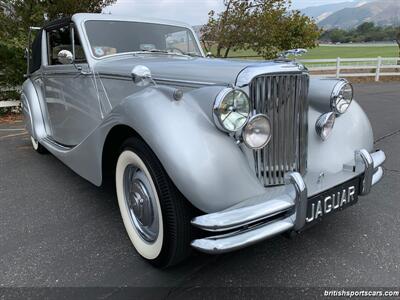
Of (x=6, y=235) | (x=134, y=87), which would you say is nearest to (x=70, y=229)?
(x=6, y=235)

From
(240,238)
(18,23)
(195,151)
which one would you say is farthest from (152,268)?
(18,23)

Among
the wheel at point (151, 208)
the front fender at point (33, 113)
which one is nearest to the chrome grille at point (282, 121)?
the wheel at point (151, 208)

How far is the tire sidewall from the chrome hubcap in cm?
3

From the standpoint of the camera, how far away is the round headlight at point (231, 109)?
6.48 ft

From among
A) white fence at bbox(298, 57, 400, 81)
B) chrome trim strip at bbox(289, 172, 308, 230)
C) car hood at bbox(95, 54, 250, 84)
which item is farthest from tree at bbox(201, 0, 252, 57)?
chrome trim strip at bbox(289, 172, 308, 230)

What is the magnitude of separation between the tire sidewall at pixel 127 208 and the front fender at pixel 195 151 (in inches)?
8.4

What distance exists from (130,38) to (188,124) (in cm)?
184

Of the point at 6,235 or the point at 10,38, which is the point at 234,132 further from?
the point at 10,38

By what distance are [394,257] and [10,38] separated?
8.87m

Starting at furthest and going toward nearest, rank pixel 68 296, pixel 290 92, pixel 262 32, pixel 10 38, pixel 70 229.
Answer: pixel 262 32, pixel 10 38, pixel 70 229, pixel 290 92, pixel 68 296

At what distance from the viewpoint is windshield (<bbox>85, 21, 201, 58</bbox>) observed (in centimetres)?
333

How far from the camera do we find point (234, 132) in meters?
2.04

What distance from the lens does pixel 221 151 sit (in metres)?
1.98

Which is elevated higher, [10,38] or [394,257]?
[10,38]
